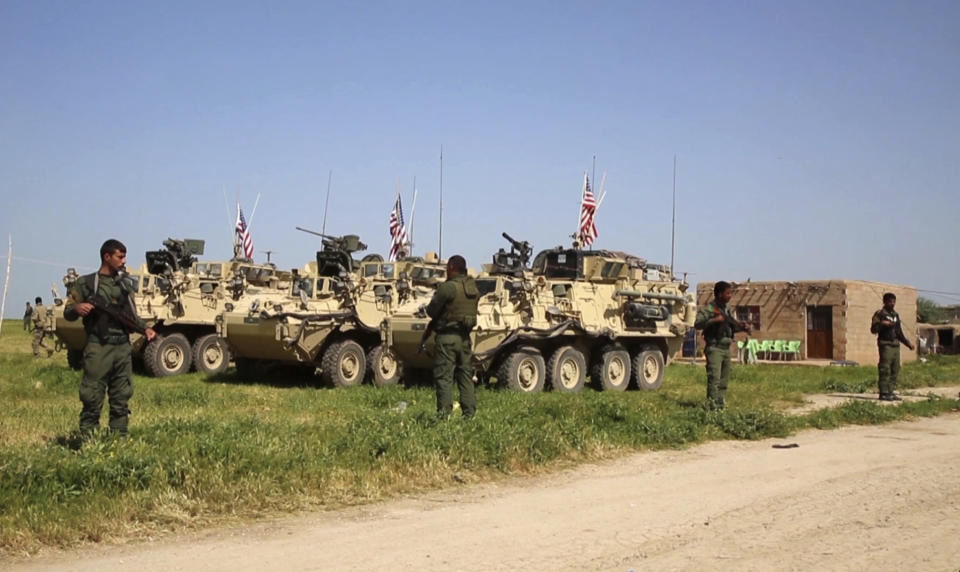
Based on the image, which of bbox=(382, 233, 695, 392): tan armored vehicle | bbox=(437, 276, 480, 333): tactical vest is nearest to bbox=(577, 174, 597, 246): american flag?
bbox=(382, 233, 695, 392): tan armored vehicle

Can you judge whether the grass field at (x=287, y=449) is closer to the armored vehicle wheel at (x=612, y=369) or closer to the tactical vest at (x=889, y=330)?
the tactical vest at (x=889, y=330)

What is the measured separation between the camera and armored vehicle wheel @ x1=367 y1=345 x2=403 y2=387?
15930mm

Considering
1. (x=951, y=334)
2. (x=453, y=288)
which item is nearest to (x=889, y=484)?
(x=453, y=288)

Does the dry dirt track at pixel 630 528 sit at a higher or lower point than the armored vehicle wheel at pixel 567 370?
lower

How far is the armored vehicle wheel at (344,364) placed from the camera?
618 inches

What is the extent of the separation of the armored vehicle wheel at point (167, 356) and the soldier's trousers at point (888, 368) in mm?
12128

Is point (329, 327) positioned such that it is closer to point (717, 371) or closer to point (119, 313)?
point (717, 371)

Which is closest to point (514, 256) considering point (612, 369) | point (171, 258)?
point (612, 369)

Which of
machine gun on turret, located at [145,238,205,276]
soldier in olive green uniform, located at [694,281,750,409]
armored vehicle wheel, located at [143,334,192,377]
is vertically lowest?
armored vehicle wheel, located at [143,334,192,377]

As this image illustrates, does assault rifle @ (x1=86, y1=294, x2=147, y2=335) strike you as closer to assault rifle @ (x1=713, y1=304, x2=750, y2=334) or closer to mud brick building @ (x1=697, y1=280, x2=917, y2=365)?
assault rifle @ (x1=713, y1=304, x2=750, y2=334)

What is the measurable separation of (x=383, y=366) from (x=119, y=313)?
29.3 feet

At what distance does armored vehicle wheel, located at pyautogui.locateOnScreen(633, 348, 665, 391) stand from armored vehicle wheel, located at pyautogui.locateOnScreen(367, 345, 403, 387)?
4038 mm

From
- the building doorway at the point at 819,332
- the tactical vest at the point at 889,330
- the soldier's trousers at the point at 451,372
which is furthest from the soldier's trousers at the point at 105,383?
the building doorway at the point at 819,332

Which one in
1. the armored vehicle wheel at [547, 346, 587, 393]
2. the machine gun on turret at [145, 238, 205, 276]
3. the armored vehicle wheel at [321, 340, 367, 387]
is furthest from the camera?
the machine gun on turret at [145, 238, 205, 276]
